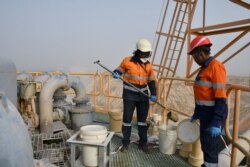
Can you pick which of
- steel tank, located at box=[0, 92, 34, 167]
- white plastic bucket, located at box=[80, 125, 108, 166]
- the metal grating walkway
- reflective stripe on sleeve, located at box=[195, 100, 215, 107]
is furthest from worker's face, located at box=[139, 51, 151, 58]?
steel tank, located at box=[0, 92, 34, 167]

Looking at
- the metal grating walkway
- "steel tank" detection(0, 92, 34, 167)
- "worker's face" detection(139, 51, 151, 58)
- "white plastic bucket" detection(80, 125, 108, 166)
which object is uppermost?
"worker's face" detection(139, 51, 151, 58)

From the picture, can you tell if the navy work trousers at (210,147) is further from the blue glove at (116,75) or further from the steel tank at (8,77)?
the steel tank at (8,77)

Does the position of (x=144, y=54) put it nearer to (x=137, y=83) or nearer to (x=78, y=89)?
(x=137, y=83)

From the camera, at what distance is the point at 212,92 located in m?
2.84

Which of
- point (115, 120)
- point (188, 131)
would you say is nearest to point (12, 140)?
point (188, 131)

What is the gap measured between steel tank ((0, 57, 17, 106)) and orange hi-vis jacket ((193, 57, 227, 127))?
2.59 meters

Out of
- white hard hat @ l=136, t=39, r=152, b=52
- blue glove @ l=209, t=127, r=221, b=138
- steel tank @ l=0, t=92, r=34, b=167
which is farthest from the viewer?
white hard hat @ l=136, t=39, r=152, b=52

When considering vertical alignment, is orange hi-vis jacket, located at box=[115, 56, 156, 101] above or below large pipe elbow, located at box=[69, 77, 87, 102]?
above

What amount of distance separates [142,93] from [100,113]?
3651 millimetres

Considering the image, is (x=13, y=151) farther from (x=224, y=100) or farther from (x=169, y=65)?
(x=169, y=65)

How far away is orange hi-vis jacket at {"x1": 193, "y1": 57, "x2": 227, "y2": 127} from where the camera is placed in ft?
8.86

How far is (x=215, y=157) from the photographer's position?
9.53 ft

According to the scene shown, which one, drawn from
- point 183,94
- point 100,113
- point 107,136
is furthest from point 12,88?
point 183,94

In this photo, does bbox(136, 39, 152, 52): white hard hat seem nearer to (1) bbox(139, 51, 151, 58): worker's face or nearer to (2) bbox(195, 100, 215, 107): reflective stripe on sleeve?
(1) bbox(139, 51, 151, 58): worker's face
